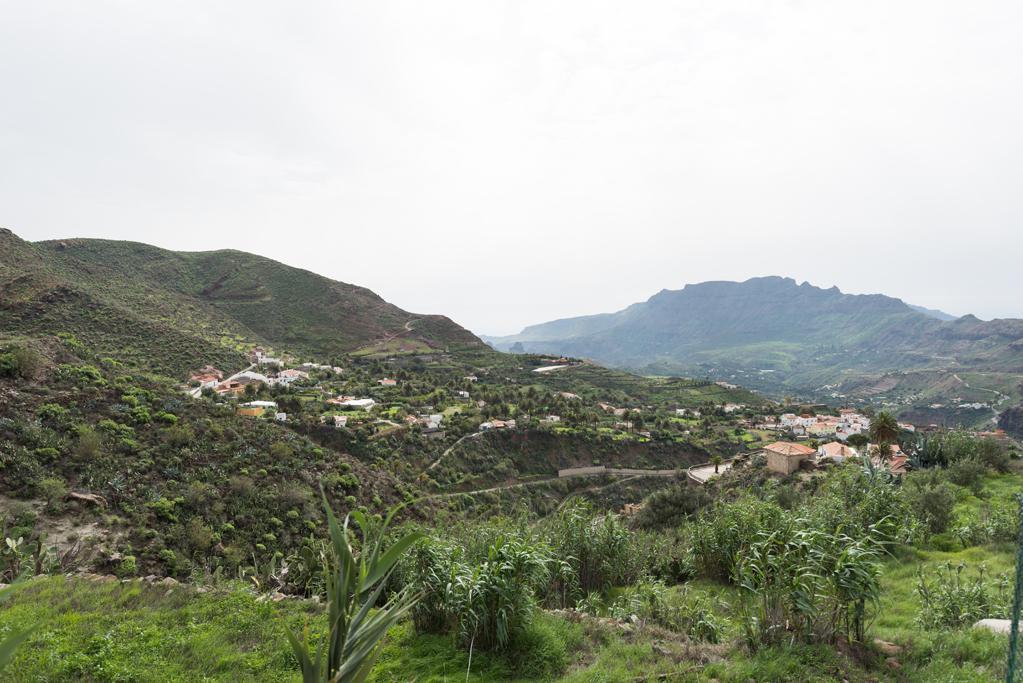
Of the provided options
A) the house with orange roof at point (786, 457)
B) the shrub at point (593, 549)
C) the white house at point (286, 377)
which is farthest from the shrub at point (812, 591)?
the white house at point (286, 377)

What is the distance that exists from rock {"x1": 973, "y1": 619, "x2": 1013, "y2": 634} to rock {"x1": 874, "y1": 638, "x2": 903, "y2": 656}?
1.08 meters

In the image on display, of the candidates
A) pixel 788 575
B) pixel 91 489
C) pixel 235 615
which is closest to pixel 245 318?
pixel 91 489

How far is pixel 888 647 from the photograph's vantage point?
484cm

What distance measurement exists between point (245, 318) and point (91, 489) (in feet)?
192

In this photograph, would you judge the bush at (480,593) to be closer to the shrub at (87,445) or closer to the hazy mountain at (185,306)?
the shrub at (87,445)

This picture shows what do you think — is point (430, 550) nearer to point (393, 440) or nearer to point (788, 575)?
point (788, 575)

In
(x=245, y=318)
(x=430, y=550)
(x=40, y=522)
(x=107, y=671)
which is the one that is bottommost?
(x=40, y=522)

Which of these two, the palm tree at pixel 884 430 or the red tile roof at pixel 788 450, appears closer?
the palm tree at pixel 884 430

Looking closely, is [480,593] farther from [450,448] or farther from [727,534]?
[450,448]

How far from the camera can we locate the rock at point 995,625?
5.02 m

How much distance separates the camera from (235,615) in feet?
21.2

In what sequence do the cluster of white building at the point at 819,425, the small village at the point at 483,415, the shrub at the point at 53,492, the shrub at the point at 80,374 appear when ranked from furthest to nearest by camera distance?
the cluster of white building at the point at 819,425 → the small village at the point at 483,415 → the shrub at the point at 80,374 → the shrub at the point at 53,492

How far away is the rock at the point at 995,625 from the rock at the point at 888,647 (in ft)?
3.53

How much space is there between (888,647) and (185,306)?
64.8 m
